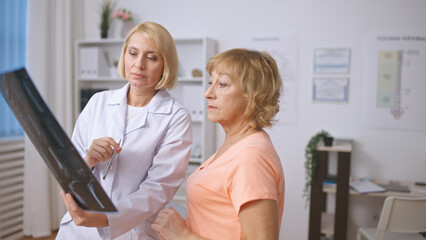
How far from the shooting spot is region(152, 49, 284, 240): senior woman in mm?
928

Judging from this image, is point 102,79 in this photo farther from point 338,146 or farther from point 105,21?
point 338,146

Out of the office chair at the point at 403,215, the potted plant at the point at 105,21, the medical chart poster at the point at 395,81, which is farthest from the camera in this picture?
the potted plant at the point at 105,21

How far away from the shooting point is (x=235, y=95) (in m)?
1.09

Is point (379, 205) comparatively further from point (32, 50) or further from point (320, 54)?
point (32, 50)

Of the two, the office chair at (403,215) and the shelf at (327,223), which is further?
the shelf at (327,223)

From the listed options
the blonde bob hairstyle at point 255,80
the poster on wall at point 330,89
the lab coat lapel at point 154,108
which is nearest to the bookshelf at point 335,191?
the poster on wall at point 330,89

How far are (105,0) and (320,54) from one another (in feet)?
7.78

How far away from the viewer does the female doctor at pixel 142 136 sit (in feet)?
4.12

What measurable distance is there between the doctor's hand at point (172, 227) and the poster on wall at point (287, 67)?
98.3 inches

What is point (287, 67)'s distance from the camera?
11.5 feet

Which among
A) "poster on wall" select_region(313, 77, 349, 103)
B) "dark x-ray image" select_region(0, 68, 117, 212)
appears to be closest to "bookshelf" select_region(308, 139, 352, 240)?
"poster on wall" select_region(313, 77, 349, 103)

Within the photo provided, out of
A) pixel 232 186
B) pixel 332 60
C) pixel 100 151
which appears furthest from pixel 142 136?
pixel 332 60

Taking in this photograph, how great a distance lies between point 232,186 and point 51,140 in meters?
0.47

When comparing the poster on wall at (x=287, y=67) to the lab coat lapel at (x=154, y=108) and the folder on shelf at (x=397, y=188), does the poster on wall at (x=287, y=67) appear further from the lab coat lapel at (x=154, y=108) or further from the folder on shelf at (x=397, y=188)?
the lab coat lapel at (x=154, y=108)
